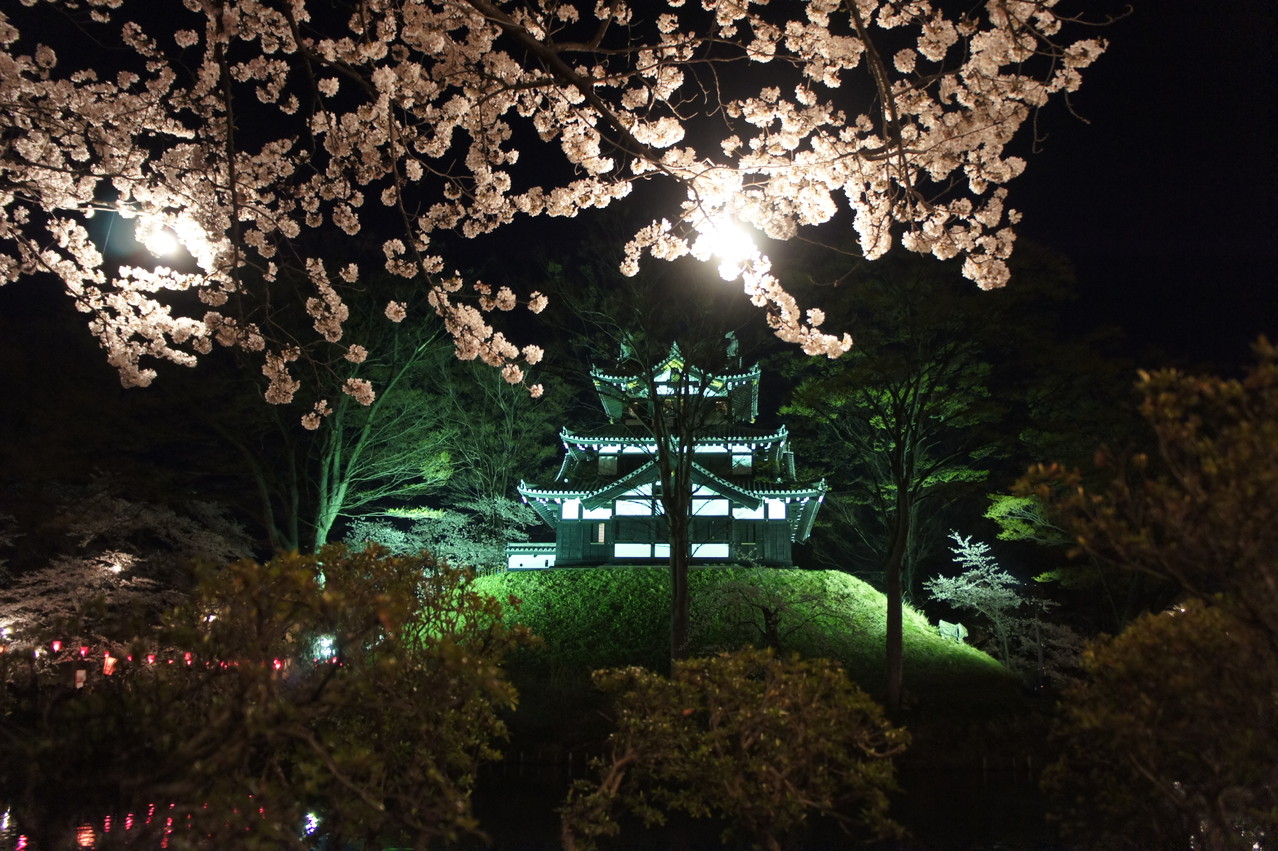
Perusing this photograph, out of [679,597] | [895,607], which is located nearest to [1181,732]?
[895,607]

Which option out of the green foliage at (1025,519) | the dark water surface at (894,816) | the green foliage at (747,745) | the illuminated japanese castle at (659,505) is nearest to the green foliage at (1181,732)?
the green foliage at (747,745)

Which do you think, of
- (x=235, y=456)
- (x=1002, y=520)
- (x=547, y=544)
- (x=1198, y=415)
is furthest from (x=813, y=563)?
(x=1198, y=415)

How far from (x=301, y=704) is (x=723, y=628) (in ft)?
58.2

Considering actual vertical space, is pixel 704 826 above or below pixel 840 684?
below

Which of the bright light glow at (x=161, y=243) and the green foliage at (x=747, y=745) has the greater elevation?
the bright light glow at (x=161, y=243)

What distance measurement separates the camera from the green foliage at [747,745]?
522cm

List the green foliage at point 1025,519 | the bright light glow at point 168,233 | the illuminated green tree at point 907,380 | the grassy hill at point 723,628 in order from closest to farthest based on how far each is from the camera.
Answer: the bright light glow at point 168,233 → the illuminated green tree at point 907,380 → the grassy hill at point 723,628 → the green foliage at point 1025,519

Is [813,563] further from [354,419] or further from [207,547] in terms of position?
[207,547]

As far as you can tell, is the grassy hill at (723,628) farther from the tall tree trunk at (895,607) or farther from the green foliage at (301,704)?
the green foliage at (301,704)

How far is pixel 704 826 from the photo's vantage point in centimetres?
981

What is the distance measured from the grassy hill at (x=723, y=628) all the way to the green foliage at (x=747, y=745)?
36.0 feet

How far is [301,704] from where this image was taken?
3266mm

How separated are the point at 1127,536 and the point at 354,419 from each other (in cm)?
1953

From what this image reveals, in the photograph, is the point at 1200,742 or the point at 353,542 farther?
the point at 353,542
